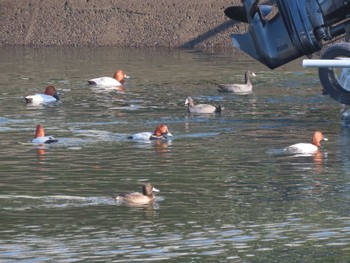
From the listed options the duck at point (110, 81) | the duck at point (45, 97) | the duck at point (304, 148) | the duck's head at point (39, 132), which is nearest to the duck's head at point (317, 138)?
the duck at point (304, 148)

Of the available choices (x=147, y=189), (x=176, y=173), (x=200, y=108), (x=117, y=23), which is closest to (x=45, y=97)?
(x=200, y=108)

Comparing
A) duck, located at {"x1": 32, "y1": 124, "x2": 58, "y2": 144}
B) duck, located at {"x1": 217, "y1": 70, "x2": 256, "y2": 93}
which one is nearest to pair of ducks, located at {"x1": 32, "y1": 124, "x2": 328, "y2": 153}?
duck, located at {"x1": 32, "y1": 124, "x2": 58, "y2": 144}

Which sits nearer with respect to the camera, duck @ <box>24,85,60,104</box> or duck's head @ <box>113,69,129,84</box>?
duck @ <box>24,85,60,104</box>

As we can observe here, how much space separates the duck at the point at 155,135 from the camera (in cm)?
2333

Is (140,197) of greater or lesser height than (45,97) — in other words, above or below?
below

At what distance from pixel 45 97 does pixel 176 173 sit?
28.2 feet

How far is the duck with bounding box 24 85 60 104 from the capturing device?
2835 centimetres

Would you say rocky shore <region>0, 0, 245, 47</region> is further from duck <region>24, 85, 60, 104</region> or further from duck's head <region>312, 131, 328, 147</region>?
duck's head <region>312, 131, 328, 147</region>

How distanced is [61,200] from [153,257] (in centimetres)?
369

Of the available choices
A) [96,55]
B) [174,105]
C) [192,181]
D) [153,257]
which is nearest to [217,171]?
[192,181]

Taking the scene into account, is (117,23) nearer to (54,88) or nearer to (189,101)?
(54,88)

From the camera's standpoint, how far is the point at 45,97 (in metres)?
28.4

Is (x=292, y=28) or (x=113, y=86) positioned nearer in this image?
(x=292, y=28)

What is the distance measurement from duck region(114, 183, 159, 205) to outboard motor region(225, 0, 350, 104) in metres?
6.21
